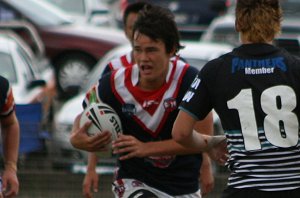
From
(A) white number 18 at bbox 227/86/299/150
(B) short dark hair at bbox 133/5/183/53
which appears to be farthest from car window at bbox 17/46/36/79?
(A) white number 18 at bbox 227/86/299/150

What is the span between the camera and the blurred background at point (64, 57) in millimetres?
12680

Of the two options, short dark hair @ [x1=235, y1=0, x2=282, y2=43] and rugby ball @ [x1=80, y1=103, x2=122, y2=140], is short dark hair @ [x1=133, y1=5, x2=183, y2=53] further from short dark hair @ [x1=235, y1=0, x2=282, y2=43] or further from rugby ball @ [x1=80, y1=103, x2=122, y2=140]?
short dark hair @ [x1=235, y1=0, x2=282, y2=43]

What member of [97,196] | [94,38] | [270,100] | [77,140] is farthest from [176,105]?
[94,38]

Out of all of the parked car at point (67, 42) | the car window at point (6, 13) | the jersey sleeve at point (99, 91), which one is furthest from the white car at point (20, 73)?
the jersey sleeve at point (99, 91)

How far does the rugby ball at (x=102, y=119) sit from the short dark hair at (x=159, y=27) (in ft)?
1.73

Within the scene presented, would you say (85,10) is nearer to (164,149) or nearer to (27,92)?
(27,92)

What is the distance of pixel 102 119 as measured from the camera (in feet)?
27.8

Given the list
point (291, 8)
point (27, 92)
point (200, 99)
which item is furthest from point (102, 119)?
point (291, 8)

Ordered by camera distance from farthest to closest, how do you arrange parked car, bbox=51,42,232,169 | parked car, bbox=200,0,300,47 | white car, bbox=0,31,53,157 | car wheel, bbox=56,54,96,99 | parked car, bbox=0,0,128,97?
car wheel, bbox=56,54,96,99, parked car, bbox=0,0,128,97, parked car, bbox=200,0,300,47, white car, bbox=0,31,53,157, parked car, bbox=51,42,232,169

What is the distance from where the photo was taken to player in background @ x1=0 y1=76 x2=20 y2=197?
8375 mm

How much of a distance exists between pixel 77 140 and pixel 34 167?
4377 millimetres

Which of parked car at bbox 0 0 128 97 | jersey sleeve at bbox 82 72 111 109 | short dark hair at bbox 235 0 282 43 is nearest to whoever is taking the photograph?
short dark hair at bbox 235 0 282 43

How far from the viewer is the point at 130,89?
860 cm

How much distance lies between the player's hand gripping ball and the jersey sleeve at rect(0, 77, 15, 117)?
48 centimetres
